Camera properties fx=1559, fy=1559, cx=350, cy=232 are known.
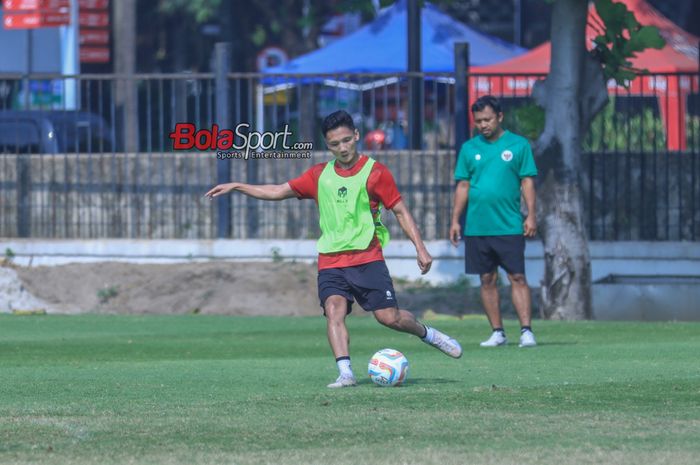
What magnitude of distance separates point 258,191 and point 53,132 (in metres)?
9.37

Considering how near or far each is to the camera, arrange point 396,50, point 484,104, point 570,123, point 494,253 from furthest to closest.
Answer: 1. point 396,50
2. point 570,123
3. point 494,253
4. point 484,104

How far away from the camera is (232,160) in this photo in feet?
57.9

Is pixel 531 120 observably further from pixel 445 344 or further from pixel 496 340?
pixel 445 344

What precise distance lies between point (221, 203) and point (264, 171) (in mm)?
620

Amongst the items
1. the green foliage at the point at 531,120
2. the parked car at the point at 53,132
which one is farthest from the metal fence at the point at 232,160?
the green foliage at the point at 531,120

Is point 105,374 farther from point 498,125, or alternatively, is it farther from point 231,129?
point 231,129

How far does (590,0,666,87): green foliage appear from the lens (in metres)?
14.8

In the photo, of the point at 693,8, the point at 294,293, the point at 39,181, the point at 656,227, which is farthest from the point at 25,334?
the point at 693,8

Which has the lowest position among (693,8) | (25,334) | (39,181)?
(25,334)

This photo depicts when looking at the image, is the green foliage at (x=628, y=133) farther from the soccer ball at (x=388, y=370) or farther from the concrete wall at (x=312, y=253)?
the soccer ball at (x=388, y=370)

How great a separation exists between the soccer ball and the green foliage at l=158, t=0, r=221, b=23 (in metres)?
34.3

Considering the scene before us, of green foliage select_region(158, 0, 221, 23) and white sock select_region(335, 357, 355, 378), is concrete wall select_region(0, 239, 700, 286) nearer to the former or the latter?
white sock select_region(335, 357, 355, 378)

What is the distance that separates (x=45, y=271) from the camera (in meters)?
17.5

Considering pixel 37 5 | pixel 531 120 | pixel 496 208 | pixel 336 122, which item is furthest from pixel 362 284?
pixel 37 5
